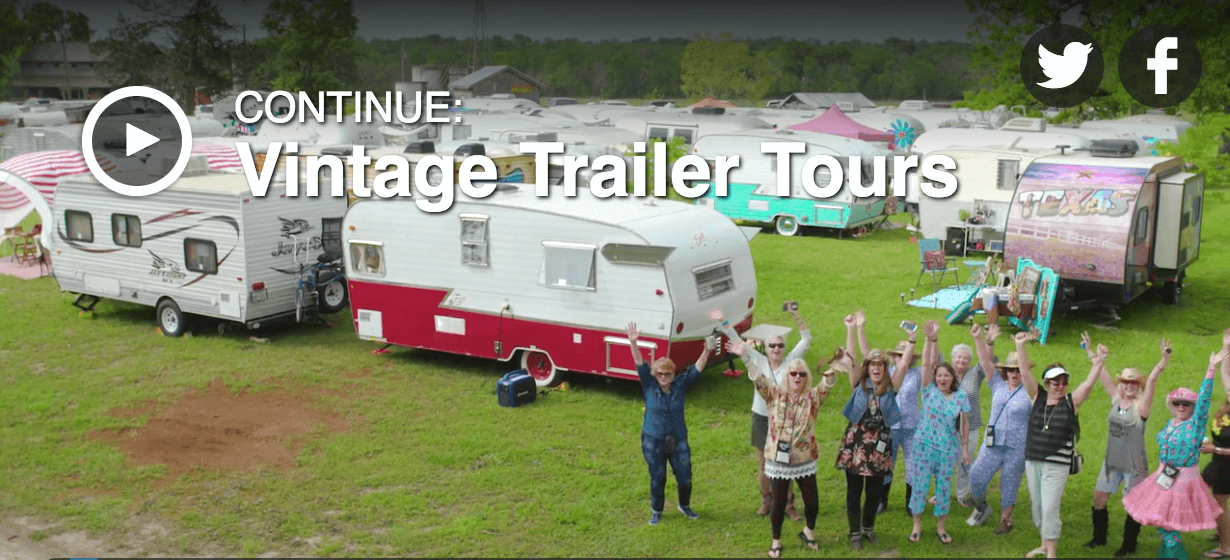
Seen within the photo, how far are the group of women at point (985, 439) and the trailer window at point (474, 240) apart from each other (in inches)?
199

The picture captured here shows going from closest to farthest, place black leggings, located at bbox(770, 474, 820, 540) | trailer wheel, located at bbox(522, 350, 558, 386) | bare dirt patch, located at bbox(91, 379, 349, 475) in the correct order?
black leggings, located at bbox(770, 474, 820, 540), bare dirt patch, located at bbox(91, 379, 349, 475), trailer wheel, located at bbox(522, 350, 558, 386)

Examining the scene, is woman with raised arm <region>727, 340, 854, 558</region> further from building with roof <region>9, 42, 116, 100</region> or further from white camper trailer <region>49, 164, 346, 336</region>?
building with roof <region>9, 42, 116, 100</region>

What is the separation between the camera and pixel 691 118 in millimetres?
36188

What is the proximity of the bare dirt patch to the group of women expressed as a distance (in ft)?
14.8

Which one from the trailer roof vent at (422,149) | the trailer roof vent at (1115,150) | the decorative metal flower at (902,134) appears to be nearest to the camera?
the trailer roof vent at (1115,150)

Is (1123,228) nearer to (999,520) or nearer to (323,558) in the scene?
(999,520)

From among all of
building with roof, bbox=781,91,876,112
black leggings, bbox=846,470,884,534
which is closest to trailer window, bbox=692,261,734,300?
black leggings, bbox=846,470,884,534

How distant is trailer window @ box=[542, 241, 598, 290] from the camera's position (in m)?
12.3

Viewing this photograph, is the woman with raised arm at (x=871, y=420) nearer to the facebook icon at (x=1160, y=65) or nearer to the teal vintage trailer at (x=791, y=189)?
the teal vintage trailer at (x=791, y=189)

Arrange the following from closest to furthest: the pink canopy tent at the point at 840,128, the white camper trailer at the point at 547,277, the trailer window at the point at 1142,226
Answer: the white camper trailer at the point at 547,277 < the trailer window at the point at 1142,226 < the pink canopy tent at the point at 840,128

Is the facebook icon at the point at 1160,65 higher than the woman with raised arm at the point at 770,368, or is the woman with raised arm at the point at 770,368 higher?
the facebook icon at the point at 1160,65

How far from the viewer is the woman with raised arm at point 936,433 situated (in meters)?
7.84

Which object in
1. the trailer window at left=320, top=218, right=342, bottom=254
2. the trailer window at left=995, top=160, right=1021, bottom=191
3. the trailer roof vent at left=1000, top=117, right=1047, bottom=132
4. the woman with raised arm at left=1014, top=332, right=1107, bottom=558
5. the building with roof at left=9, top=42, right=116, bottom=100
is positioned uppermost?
the building with roof at left=9, top=42, right=116, bottom=100

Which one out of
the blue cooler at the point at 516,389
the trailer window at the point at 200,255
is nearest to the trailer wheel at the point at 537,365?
the blue cooler at the point at 516,389
